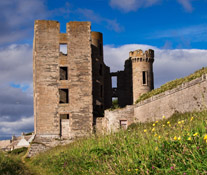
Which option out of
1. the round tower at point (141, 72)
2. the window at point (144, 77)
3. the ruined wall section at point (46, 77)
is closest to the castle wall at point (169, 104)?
the ruined wall section at point (46, 77)

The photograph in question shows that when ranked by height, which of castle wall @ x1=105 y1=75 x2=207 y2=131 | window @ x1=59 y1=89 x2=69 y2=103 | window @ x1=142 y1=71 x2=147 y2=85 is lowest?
castle wall @ x1=105 y1=75 x2=207 y2=131

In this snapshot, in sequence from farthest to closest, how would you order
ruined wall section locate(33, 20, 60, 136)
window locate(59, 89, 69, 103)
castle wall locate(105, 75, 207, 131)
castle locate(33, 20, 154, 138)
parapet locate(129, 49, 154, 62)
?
parapet locate(129, 49, 154, 62) → window locate(59, 89, 69, 103) → castle locate(33, 20, 154, 138) → ruined wall section locate(33, 20, 60, 136) → castle wall locate(105, 75, 207, 131)

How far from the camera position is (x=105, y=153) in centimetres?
1004

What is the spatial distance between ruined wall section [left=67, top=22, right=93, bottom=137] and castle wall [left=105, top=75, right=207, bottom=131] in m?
2.32

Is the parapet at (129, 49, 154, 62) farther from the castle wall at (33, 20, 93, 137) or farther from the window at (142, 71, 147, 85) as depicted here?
the castle wall at (33, 20, 93, 137)

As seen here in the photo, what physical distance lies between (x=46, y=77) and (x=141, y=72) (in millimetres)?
13056

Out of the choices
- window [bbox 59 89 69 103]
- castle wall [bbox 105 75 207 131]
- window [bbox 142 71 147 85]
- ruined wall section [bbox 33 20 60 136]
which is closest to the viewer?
castle wall [bbox 105 75 207 131]

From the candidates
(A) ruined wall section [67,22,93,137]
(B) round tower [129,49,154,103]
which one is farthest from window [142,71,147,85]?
(A) ruined wall section [67,22,93,137]

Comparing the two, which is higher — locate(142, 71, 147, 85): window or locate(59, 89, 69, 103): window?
locate(142, 71, 147, 85): window

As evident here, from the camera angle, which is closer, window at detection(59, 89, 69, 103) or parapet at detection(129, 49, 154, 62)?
window at detection(59, 89, 69, 103)

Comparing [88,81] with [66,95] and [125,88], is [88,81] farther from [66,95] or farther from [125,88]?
[125,88]

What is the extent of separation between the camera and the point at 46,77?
3316cm

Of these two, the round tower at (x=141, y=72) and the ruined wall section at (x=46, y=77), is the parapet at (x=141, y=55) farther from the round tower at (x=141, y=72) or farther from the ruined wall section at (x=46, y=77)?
the ruined wall section at (x=46, y=77)

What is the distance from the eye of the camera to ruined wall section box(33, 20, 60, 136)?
32469 mm
